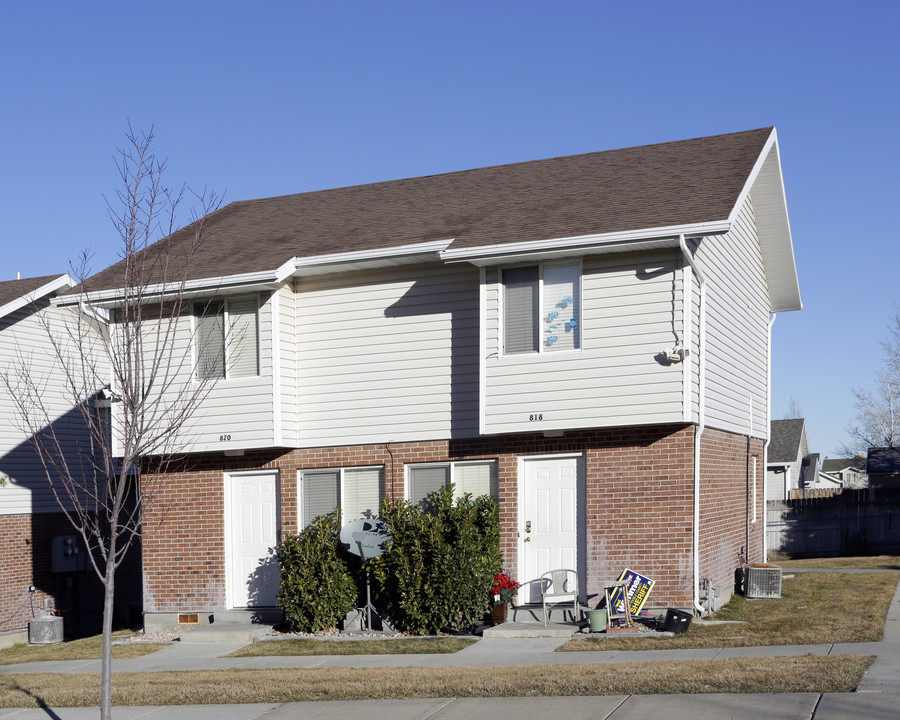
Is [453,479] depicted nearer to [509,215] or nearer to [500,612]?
[500,612]

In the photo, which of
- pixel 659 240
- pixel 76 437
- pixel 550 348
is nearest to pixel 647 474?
pixel 550 348

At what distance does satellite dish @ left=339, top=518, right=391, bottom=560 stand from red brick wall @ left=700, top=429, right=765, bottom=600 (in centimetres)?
459

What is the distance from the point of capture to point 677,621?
43.2 ft

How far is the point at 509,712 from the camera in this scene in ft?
29.9

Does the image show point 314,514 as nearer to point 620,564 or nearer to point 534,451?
point 534,451

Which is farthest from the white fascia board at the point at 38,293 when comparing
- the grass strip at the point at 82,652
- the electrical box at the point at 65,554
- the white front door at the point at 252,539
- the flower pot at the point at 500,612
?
the flower pot at the point at 500,612

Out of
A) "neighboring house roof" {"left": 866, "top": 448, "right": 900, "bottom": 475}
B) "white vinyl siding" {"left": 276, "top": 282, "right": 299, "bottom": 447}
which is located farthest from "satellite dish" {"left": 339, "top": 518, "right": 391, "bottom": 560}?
"neighboring house roof" {"left": 866, "top": 448, "right": 900, "bottom": 475}

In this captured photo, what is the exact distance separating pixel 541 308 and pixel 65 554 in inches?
542

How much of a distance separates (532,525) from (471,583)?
1300 millimetres

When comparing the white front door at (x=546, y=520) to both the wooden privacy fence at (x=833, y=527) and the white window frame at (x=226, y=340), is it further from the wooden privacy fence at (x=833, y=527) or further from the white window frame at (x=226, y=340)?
the wooden privacy fence at (x=833, y=527)

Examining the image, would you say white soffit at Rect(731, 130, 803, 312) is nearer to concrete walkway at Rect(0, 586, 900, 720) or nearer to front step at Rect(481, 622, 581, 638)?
front step at Rect(481, 622, 581, 638)

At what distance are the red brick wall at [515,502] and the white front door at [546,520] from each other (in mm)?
183

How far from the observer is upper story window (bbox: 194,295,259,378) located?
16.1 metres

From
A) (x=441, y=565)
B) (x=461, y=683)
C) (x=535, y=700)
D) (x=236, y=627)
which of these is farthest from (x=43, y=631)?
(x=535, y=700)
